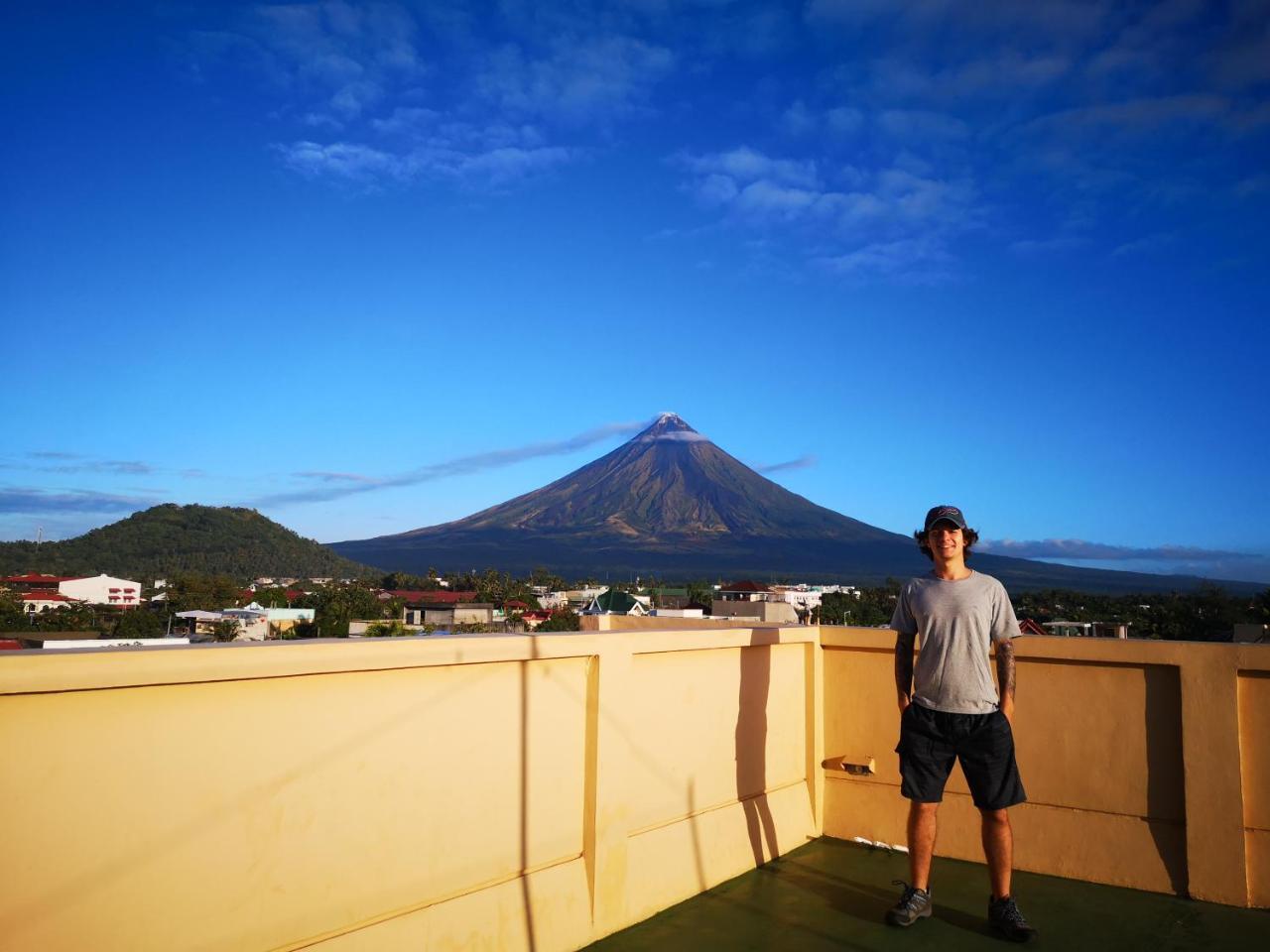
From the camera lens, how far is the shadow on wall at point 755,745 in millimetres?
4277

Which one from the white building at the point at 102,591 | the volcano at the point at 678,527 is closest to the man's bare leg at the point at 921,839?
the white building at the point at 102,591

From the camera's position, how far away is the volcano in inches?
6280

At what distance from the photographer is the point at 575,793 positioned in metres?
3.40

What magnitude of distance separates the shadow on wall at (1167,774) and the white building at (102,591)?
8426 cm

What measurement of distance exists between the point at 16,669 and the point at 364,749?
0.96 metres

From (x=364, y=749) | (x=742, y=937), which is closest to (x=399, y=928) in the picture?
(x=364, y=749)

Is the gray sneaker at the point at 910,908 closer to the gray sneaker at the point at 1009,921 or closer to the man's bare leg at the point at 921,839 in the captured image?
the man's bare leg at the point at 921,839

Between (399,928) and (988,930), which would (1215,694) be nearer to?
(988,930)

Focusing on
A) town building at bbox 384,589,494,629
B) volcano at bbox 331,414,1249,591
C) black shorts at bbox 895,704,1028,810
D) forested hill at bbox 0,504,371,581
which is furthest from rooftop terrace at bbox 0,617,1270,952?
volcano at bbox 331,414,1249,591

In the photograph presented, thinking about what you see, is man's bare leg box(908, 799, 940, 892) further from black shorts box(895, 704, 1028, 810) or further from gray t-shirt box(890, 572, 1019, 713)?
gray t-shirt box(890, 572, 1019, 713)

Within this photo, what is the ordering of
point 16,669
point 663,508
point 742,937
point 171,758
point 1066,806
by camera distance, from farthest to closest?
point 663,508, point 1066,806, point 742,937, point 171,758, point 16,669

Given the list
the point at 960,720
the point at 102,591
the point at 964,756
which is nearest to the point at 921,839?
the point at 964,756

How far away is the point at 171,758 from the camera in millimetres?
2232

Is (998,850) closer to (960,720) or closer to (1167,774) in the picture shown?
(960,720)
